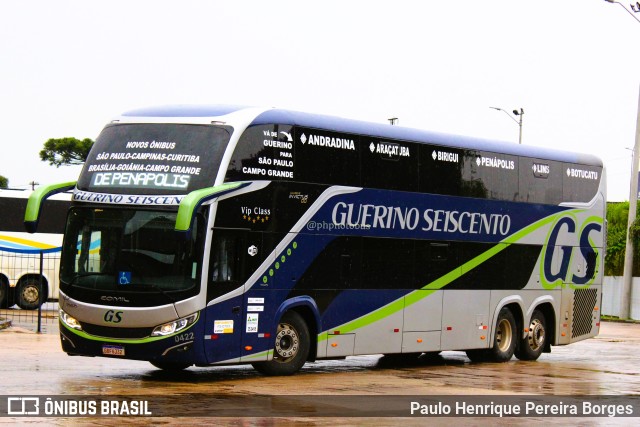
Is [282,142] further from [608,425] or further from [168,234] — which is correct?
[608,425]

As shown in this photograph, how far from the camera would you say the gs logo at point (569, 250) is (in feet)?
79.1

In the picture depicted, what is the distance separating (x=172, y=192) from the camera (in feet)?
55.5

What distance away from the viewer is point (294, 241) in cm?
1839

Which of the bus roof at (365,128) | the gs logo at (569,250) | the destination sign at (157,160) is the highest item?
the bus roof at (365,128)

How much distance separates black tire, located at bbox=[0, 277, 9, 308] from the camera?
3659 cm

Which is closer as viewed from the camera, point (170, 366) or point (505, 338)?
point (170, 366)

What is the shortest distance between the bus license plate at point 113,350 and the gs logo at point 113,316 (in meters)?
0.36

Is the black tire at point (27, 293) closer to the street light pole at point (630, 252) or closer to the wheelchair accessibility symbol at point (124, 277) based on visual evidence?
the wheelchair accessibility symbol at point (124, 277)

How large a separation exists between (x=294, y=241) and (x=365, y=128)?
2.58 m

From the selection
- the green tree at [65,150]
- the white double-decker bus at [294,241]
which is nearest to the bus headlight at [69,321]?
the white double-decker bus at [294,241]

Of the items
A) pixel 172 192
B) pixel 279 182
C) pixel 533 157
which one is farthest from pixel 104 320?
pixel 533 157

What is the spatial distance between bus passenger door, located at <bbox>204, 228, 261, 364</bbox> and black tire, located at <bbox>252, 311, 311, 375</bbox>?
3.11 feet

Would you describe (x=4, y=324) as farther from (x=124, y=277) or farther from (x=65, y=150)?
(x=65, y=150)

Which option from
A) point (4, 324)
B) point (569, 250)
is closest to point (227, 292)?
point (569, 250)
